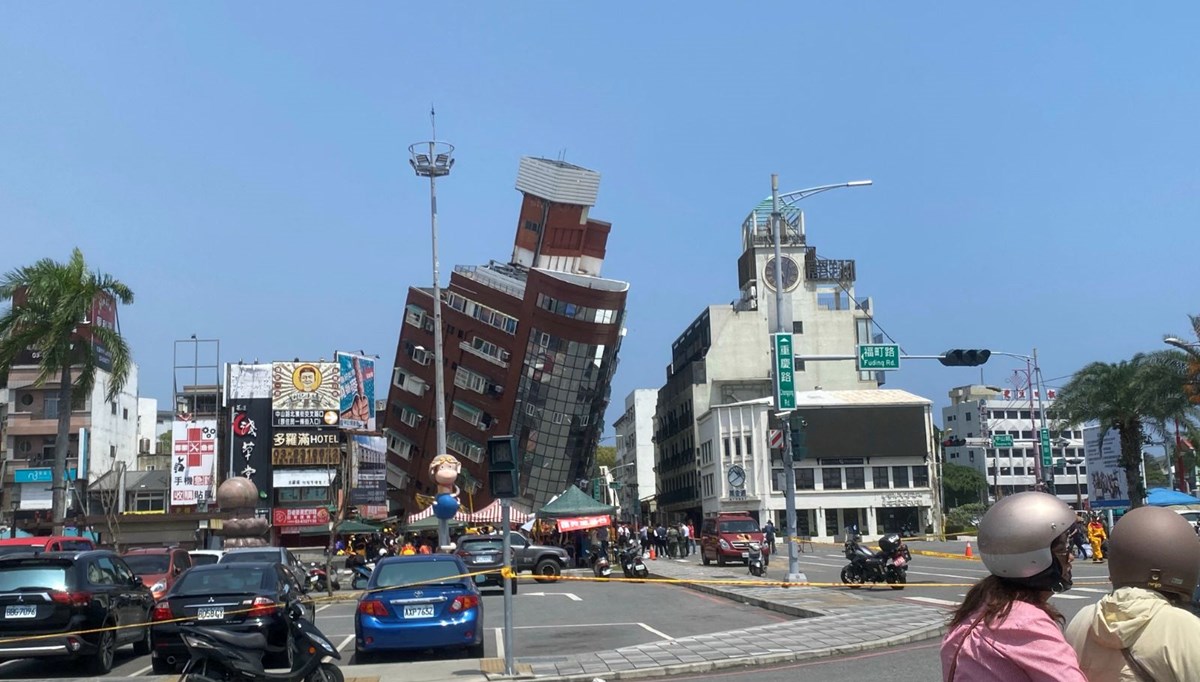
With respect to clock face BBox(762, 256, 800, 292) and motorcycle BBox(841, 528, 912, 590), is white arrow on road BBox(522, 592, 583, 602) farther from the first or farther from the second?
clock face BBox(762, 256, 800, 292)

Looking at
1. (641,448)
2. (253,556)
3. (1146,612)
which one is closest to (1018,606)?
(1146,612)

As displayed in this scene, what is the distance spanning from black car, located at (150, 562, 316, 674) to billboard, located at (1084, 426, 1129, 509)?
52.3 meters

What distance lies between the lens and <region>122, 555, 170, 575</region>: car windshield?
70.7ft

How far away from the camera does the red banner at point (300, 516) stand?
78.2m

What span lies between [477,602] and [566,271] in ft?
237

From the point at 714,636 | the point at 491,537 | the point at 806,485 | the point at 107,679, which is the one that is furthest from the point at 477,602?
the point at 806,485

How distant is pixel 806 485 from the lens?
3169 inches

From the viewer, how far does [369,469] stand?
86750mm

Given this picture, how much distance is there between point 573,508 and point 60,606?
100.0 feet

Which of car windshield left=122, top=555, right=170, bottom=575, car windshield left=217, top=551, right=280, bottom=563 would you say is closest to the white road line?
car windshield left=217, top=551, right=280, bottom=563

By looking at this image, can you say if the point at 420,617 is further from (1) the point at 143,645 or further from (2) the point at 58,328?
(2) the point at 58,328

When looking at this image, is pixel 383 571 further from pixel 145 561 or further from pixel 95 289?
pixel 95 289

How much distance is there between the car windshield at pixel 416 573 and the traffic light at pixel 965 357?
57.7 feet

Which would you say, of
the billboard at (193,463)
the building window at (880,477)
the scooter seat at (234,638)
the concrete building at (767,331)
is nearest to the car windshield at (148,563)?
the scooter seat at (234,638)
